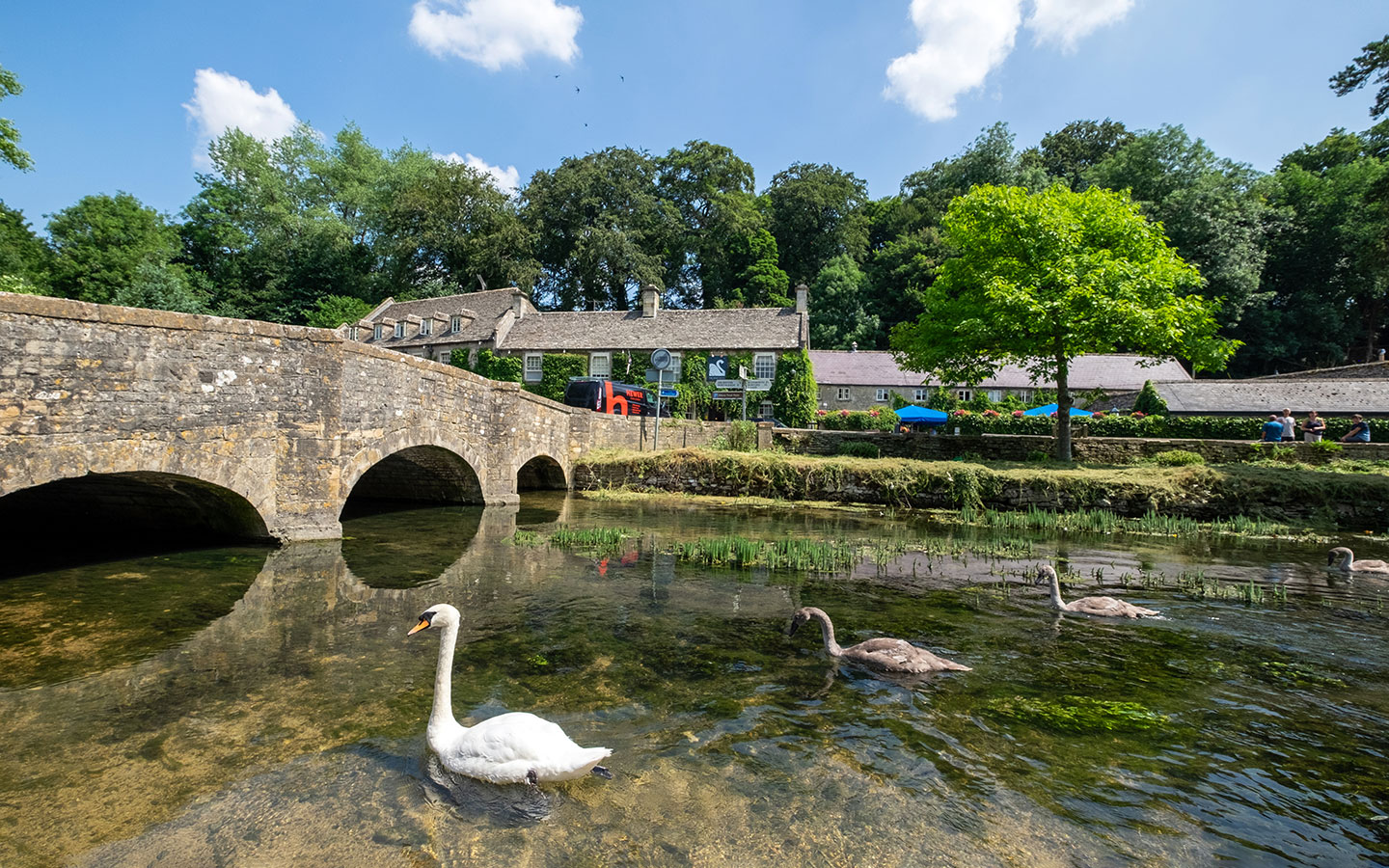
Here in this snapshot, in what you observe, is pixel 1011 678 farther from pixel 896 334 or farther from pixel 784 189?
pixel 784 189

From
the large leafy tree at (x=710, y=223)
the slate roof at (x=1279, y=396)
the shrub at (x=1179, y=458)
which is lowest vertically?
the shrub at (x=1179, y=458)

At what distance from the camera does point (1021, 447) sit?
21.7 m

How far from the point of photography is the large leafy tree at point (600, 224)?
50.4m

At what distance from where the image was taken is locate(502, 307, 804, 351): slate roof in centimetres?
3788

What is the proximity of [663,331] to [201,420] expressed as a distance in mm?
32172

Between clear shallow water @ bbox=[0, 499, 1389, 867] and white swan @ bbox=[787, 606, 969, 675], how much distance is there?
0.60 feet

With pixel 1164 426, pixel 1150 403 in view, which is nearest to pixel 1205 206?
pixel 1150 403

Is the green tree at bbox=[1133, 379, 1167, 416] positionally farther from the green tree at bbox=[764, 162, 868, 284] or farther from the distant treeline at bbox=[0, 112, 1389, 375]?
the green tree at bbox=[764, 162, 868, 284]

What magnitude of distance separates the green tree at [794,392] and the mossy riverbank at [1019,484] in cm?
1565

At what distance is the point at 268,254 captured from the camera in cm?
4916

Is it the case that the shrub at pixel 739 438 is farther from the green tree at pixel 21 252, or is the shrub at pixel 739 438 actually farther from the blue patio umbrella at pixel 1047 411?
the green tree at pixel 21 252

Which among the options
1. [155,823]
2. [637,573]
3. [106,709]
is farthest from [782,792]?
[637,573]

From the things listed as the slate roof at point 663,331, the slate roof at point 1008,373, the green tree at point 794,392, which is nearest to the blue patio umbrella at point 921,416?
the green tree at point 794,392

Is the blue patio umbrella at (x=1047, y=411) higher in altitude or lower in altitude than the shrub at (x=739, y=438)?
higher
